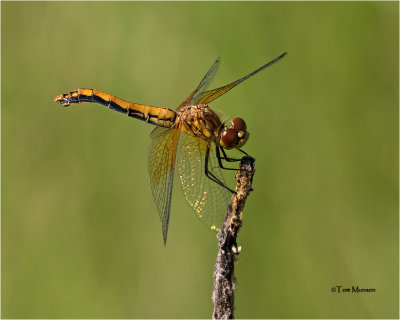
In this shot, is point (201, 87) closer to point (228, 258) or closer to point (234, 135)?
point (234, 135)

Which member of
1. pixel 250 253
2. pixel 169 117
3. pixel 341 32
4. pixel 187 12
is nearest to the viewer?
pixel 169 117

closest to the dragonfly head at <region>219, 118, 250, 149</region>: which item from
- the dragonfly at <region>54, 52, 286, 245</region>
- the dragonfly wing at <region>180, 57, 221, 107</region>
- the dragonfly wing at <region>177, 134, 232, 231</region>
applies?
the dragonfly at <region>54, 52, 286, 245</region>

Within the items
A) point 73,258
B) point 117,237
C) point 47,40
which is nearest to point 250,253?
point 117,237

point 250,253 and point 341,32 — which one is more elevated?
point 341,32

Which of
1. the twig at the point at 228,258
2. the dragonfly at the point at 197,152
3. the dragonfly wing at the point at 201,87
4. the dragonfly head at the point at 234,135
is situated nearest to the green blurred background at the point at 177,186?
the dragonfly wing at the point at 201,87

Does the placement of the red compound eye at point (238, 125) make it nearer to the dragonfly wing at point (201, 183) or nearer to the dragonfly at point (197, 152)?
the dragonfly at point (197, 152)

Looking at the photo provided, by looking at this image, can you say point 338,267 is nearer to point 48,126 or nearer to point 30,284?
point 30,284

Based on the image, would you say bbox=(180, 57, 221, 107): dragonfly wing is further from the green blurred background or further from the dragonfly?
the green blurred background
